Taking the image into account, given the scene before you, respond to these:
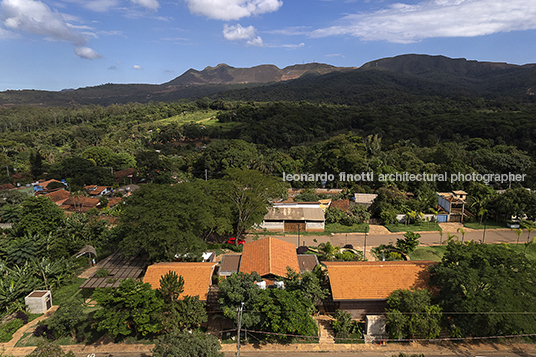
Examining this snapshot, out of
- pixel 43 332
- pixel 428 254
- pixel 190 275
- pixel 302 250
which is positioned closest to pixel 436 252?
pixel 428 254

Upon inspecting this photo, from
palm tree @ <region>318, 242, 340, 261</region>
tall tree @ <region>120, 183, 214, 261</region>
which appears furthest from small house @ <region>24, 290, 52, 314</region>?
palm tree @ <region>318, 242, 340, 261</region>

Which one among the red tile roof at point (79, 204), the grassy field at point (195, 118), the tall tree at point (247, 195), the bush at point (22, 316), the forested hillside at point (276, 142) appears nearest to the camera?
the bush at point (22, 316)

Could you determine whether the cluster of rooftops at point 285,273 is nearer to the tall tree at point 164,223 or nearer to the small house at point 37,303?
the tall tree at point 164,223

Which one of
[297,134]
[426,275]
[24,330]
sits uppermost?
[297,134]

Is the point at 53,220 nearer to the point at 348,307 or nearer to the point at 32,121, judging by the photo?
the point at 348,307

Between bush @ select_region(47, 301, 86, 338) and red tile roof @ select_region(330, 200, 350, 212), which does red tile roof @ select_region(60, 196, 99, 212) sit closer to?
bush @ select_region(47, 301, 86, 338)

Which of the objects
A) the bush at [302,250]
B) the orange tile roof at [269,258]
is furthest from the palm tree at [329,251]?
the orange tile roof at [269,258]

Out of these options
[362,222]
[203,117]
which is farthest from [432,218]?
[203,117]
